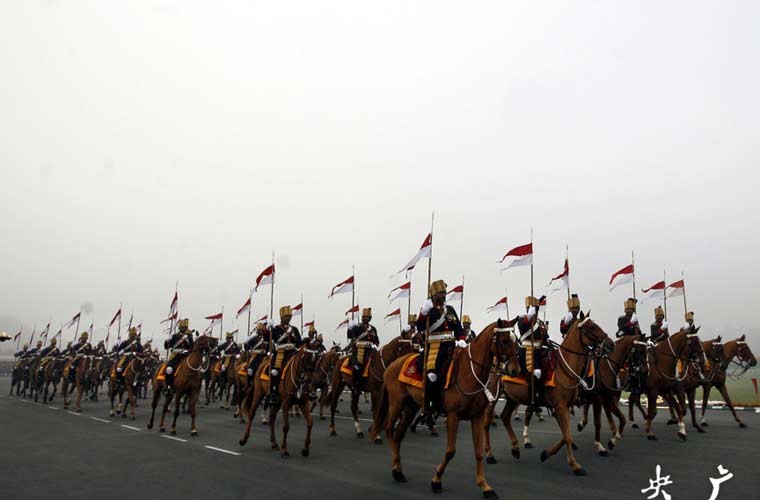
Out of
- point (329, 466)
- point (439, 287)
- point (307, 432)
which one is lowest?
point (329, 466)

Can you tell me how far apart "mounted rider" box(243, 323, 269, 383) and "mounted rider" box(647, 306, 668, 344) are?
12.0m

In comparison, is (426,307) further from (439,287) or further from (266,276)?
(266,276)

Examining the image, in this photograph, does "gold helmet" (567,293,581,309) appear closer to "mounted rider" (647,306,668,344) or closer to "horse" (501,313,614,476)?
"horse" (501,313,614,476)

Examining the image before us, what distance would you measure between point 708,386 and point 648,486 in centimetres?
967

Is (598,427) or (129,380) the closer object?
(598,427)

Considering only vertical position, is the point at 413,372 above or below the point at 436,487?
above

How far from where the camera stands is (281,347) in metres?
13.3

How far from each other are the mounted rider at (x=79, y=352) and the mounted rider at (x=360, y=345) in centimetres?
1428

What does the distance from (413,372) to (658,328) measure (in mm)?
10584

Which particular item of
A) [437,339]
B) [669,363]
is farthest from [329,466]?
[669,363]

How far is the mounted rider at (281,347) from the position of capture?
12.8 meters

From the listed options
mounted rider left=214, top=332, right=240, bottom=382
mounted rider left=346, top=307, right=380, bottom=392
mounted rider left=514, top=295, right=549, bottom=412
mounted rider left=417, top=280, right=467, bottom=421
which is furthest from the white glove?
mounted rider left=214, top=332, right=240, bottom=382

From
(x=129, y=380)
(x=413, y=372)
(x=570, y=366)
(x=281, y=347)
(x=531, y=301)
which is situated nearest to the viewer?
(x=413, y=372)

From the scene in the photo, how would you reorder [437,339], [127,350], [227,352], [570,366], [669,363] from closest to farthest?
[437,339] → [570,366] → [669,363] → [127,350] → [227,352]
